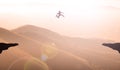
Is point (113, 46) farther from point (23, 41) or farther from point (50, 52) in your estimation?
point (23, 41)

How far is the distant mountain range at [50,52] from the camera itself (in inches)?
174

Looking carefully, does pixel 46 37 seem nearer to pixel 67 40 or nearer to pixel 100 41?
pixel 67 40

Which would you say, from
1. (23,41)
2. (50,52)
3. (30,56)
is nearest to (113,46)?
(50,52)

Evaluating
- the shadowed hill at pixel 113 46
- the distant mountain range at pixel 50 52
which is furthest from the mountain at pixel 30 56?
the shadowed hill at pixel 113 46

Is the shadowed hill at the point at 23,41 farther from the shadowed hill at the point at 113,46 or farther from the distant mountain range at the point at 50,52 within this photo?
the shadowed hill at the point at 113,46

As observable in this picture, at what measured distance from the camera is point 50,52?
4.50 meters

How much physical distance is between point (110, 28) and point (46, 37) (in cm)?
122

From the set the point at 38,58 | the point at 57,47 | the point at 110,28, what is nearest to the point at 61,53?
the point at 57,47

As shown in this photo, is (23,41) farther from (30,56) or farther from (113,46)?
(113,46)

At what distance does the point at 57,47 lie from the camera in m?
4.55

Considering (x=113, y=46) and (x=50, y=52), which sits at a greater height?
(x=113, y=46)

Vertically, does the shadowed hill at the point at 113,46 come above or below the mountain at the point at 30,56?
above

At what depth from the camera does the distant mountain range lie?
4422 mm

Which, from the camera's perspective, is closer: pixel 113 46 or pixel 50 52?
pixel 113 46
